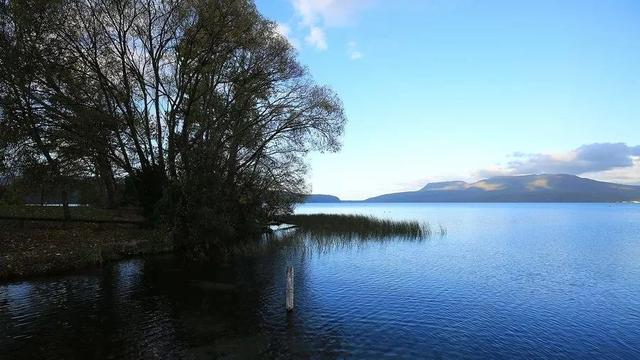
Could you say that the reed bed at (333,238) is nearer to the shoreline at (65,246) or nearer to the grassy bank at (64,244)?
the shoreline at (65,246)

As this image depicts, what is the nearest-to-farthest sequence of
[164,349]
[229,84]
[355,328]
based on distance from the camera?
[164,349] < [355,328] < [229,84]

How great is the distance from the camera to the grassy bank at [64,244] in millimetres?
20125

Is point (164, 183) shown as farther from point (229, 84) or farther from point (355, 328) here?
point (355, 328)

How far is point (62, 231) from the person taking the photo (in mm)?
26125

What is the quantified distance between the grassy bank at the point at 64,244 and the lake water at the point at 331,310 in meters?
1.41

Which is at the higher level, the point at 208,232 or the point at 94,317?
the point at 208,232

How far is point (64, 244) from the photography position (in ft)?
76.8

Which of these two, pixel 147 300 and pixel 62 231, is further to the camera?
pixel 62 231

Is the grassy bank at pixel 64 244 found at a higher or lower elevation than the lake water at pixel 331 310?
higher

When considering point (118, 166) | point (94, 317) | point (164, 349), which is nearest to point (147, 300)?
point (94, 317)

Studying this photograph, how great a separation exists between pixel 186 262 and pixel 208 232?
229cm

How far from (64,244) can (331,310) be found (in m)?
17.4

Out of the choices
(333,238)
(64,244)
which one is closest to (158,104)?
(64,244)

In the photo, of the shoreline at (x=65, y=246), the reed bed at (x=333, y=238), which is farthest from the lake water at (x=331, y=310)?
the reed bed at (x=333, y=238)
